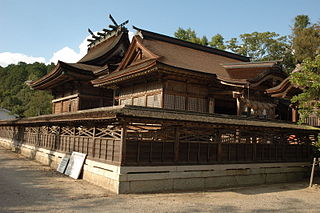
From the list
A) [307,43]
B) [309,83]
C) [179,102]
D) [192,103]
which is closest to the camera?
[309,83]

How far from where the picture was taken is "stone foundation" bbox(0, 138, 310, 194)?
33.3ft

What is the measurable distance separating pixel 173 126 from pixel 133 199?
341cm

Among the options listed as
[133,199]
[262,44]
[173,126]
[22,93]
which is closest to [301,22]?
[262,44]

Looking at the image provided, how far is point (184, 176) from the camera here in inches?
446

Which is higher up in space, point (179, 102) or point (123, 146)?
point (179, 102)

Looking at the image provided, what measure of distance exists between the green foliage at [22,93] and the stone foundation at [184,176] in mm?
34773

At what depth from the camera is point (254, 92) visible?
52.5ft

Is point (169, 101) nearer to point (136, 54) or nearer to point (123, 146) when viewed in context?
point (136, 54)

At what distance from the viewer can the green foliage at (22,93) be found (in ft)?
156

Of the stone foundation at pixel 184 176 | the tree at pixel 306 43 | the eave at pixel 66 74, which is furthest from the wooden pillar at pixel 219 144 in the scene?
the tree at pixel 306 43

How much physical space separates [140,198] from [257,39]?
38.9m

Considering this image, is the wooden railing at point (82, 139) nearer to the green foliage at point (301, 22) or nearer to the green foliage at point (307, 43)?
the green foliage at point (307, 43)

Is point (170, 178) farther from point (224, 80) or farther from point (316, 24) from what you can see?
point (316, 24)

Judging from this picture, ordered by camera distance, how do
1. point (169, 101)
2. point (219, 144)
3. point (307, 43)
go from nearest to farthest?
point (219, 144)
point (169, 101)
point (307, 43)
